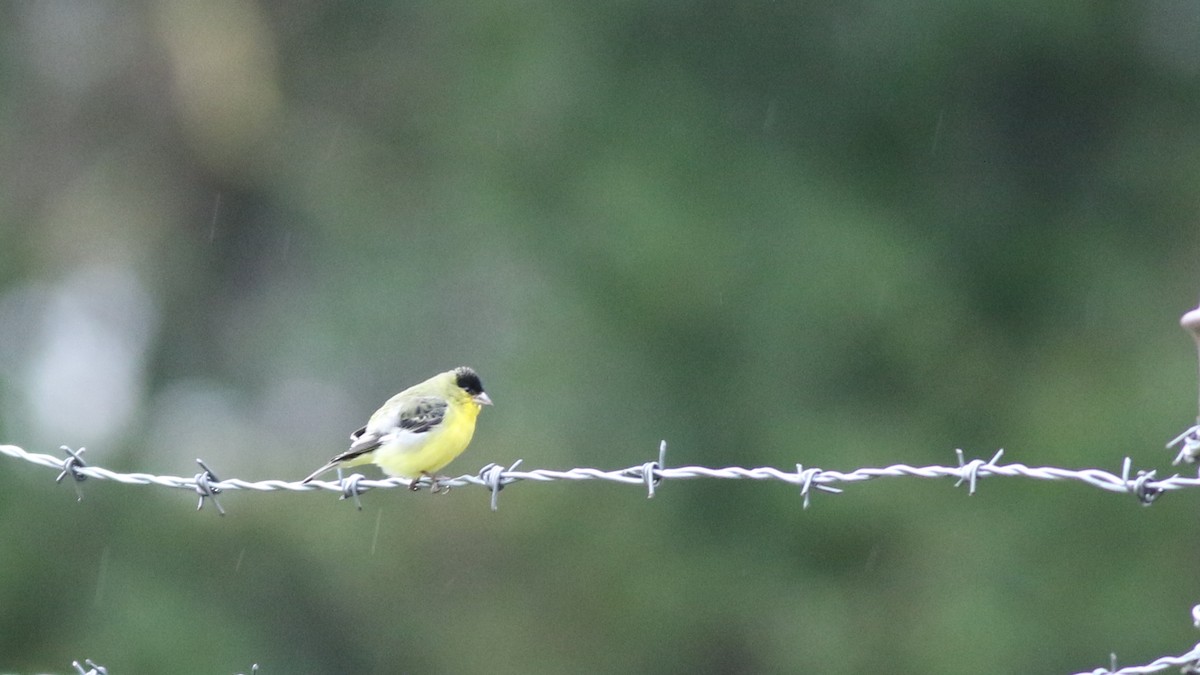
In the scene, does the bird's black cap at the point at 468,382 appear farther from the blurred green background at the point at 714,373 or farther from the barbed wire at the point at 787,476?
the blurred green background at the point at 714,373

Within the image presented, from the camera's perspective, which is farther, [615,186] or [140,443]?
[140,443]

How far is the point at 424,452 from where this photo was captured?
6250mm

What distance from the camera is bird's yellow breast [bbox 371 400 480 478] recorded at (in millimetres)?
6250

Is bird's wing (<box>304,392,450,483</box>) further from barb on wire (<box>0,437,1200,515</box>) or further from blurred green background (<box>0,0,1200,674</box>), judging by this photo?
blurred green background (<box>0,0,1200,674</box>)

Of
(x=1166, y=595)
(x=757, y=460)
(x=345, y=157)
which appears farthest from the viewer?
(x=345, y=157)

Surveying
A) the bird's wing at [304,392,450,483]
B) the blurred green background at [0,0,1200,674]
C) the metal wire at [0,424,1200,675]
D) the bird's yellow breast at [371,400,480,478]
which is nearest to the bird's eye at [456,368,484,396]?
the bird's wing at [304,392,450,483]

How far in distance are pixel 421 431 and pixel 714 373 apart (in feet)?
20.1

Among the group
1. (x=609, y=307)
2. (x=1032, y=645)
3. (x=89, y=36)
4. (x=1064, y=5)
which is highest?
(x=89, y=36)

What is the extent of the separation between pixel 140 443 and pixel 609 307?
15.6 ft

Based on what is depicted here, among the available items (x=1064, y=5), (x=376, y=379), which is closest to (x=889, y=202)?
(x=1064, y=5)

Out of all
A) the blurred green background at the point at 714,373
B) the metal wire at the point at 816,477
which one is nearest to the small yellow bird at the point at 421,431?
the metal wire at the point at 816,477

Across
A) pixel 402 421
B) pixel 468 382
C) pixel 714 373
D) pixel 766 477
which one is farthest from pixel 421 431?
pixel 714 373

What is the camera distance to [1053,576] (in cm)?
1147

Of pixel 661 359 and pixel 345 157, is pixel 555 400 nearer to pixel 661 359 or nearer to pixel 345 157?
pixel 661 359
